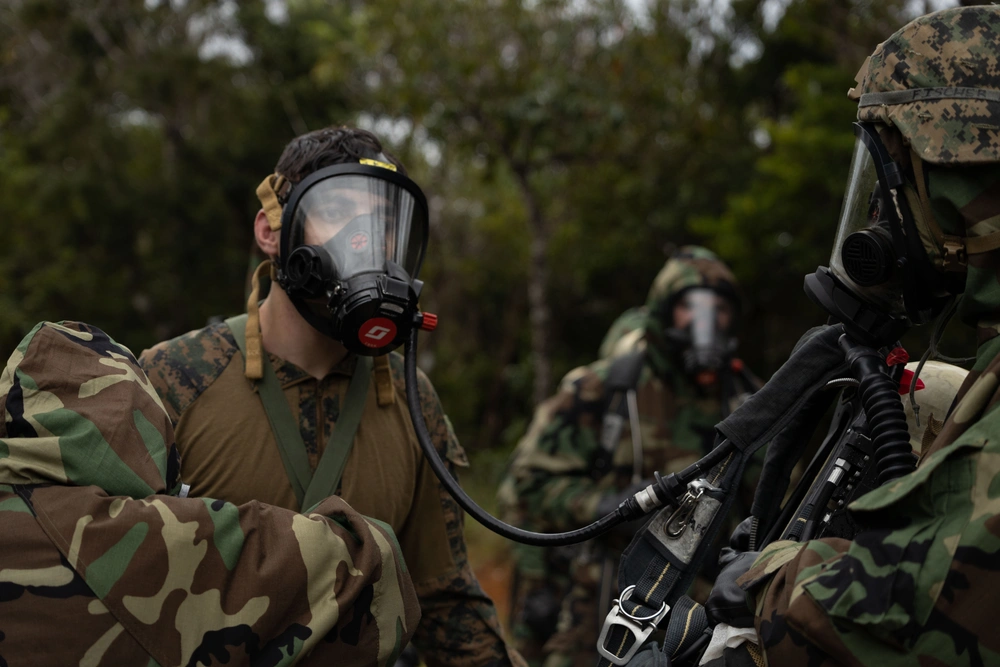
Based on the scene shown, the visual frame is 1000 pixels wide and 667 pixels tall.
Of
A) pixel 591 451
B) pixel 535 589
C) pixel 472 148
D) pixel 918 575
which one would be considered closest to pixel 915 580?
pixel 918 575

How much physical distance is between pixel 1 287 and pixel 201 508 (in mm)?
12814

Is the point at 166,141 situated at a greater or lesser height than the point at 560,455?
greater

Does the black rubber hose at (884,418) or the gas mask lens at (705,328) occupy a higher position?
the black rubber hose at (884,418)

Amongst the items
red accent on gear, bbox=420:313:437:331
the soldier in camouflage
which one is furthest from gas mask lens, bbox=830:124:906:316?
the soldier in camouflage

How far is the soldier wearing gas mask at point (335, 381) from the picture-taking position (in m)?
2.44

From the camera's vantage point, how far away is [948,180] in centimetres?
177

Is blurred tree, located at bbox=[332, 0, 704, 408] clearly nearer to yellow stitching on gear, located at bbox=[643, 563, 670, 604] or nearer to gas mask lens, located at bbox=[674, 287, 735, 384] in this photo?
gas mask lens, located at bbox=[674, 287, 735, 384]

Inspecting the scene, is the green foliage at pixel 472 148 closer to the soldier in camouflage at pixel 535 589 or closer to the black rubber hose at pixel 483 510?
the soldier in camouflage at pixel 535 589

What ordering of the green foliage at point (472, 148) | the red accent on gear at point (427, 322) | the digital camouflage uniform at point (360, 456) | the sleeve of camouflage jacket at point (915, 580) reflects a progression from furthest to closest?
the green foliage at point (472, 148), the red accent on gear at point (427, 322), the digital camouflage uniform at point (360, 456), the sleeve of camouflage jacket at point (915, 580)

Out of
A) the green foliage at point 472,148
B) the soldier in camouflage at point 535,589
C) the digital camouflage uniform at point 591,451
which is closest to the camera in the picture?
the digital camouflage uniform at point 591,451

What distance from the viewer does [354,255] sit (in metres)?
2.51

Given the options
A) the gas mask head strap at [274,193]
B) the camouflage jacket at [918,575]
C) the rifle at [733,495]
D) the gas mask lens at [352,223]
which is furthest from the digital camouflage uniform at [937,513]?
the gas mask head strap at [274,193]

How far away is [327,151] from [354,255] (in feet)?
1.15

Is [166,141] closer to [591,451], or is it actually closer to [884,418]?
[591,451]
